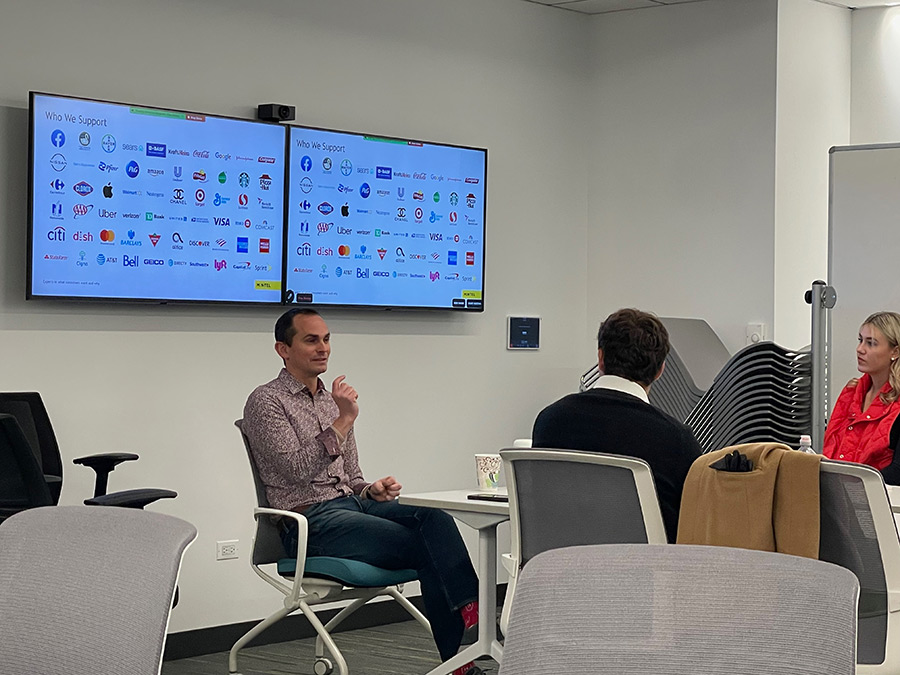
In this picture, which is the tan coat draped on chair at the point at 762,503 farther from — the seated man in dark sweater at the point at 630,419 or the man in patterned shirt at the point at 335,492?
the man in patterned shirt at the point at 335,492

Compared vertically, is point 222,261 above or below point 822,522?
above

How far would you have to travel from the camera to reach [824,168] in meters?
6.53

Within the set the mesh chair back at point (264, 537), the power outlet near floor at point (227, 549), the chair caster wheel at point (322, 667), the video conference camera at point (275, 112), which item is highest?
the video conference camera at point (275, 112)

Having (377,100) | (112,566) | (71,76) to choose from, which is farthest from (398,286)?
(112,566)

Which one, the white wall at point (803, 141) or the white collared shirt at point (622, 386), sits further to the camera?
the white wall at point (803, 141)

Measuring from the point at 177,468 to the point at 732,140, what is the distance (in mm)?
2981

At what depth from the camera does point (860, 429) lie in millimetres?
5176

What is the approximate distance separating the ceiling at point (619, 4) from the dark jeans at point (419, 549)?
3.04 m

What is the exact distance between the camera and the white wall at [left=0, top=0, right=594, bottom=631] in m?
4.98

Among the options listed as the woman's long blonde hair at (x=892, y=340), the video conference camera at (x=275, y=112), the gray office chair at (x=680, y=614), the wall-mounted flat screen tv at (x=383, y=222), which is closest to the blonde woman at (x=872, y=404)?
the woman's long blonde hair at (x=892, y=340)

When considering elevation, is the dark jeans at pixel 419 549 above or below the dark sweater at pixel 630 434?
below

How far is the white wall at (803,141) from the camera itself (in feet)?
20.7

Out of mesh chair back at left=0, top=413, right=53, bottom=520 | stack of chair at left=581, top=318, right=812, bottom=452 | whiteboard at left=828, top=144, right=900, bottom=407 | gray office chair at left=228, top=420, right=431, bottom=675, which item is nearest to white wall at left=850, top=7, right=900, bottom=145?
whiteboard at left=828, top=144, right=900, bottom=407

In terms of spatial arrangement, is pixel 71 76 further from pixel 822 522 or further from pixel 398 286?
pixel 822 522
